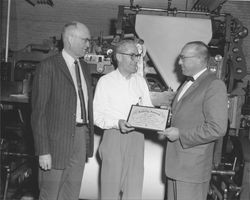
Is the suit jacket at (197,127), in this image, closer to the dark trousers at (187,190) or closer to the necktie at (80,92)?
the dark trousers at (187,190)

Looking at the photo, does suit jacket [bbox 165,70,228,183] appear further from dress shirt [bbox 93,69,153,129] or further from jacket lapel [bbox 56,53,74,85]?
jacket lapel [bbox 56,53,74,85]

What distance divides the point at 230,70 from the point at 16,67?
253 cm

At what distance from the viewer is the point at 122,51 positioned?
2609 millimetres

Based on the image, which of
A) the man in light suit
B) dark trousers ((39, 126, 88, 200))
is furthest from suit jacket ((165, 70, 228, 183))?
dark trousers ((39, 126, 88, 200))

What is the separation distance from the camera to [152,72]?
137 inches

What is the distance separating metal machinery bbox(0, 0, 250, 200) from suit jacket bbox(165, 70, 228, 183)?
2.88 feet

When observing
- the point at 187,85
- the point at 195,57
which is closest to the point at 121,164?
the point at 187,85

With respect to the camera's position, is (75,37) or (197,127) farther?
(75,37)

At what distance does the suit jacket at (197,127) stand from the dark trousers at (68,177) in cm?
66

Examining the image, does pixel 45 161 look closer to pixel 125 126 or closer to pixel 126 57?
pixel 125 126

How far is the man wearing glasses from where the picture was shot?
256cm

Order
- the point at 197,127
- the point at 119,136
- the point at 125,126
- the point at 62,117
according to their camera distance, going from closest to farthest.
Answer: the point at 197,127 → the point at 62,117 → the point at 125,126 → the point at 119,136

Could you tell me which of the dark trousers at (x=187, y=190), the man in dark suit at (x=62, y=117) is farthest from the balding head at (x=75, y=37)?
the dark trousers at (x=187, y=190)

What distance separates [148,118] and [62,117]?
24.8 inches
